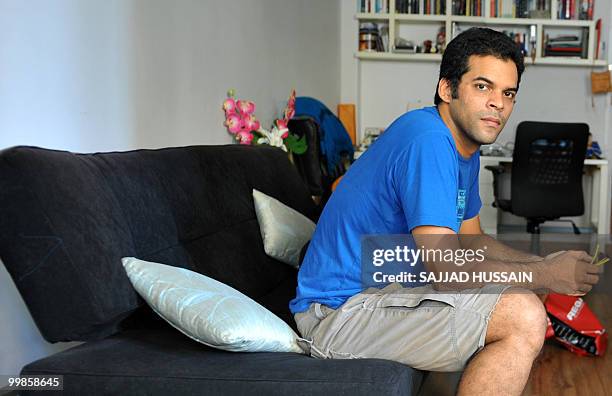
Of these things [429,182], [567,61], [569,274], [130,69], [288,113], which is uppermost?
[130,69]

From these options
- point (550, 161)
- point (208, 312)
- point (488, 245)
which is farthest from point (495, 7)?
point (208, 312)

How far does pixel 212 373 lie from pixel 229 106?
2.19 meters

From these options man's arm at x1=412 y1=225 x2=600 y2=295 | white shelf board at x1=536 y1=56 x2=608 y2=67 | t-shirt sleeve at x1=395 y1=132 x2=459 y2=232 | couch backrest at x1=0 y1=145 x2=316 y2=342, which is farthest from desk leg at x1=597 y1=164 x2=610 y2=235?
t-shirt sleeve at x1=395 y1=132 x2=459 y2=232

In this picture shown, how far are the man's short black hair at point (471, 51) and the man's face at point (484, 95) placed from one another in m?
0.01

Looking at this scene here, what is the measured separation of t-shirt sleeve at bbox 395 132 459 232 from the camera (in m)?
1.54

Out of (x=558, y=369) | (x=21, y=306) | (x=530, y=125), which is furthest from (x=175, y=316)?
(x=530, y=125)

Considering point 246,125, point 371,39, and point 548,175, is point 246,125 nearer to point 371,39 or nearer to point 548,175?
point 548,175

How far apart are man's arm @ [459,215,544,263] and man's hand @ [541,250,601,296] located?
12 centimetres

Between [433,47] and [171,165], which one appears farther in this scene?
[433,47]

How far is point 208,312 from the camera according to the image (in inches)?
60.2

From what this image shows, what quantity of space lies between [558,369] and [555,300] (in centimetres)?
34

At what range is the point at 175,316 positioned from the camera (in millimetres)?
1560

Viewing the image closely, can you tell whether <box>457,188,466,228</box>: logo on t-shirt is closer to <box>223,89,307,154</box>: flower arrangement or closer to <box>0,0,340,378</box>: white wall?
<box>0,0,340,378</box>: white wall

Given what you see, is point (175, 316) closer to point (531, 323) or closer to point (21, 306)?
point (21, 306)
